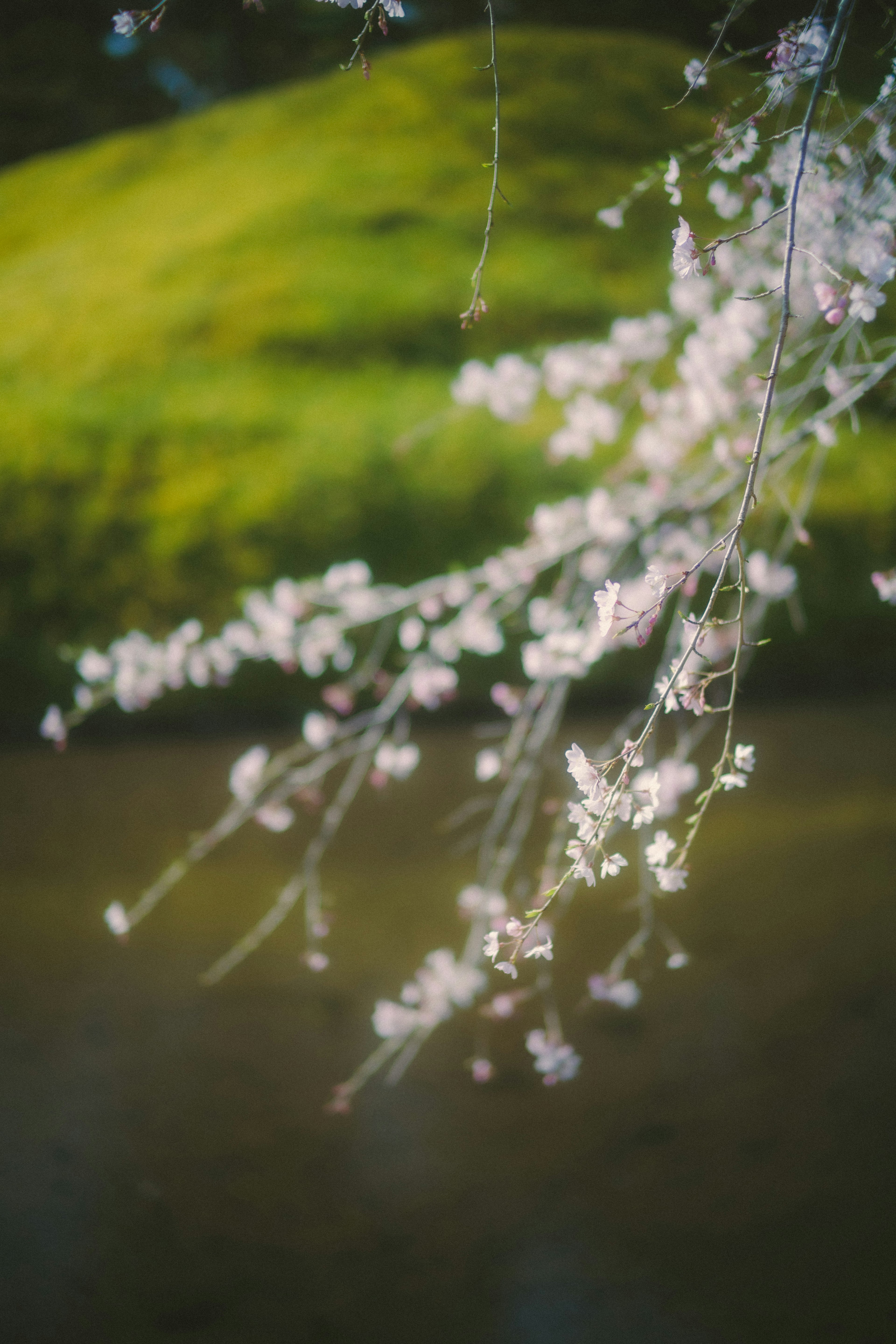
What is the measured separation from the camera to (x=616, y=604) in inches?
22.4

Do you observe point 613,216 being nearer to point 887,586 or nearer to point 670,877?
point 887,586

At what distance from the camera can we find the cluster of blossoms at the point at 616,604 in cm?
70

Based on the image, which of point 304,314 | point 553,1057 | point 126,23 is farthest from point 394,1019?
point 304,314

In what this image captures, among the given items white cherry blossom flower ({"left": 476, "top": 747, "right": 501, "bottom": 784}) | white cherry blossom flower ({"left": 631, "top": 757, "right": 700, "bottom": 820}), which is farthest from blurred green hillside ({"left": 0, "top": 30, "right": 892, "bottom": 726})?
white cherry blossom flower ({"left": 631, "top": 757, "right": 700, "bottom": 820})

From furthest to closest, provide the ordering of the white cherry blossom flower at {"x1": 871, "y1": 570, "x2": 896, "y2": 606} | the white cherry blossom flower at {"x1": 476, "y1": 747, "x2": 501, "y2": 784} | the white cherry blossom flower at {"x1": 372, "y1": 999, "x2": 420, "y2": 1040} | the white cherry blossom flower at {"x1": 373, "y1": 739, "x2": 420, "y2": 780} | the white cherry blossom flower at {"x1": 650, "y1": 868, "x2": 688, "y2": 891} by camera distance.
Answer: the white cherry blossom flower at {"x1": 373, "y1": 739, "x2": 420, "y2": 780} < the white cherry blossom flower at {"x1": 476, "y1": 747, "x2": 501, "y2": 784} < the white cherry blossom flower at {"x1": 372, "y1": 999, "x2": 420, "y2": 1040} < the white cherry blossom flower at {"x1": 871, "y1": 570, "x2": 896, "y2": 606} < the white cherry blossom flower at {"x1": 650, "y1": 868, "x2": 688, "y2": 891}

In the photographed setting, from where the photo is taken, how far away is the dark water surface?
1002 millimetres

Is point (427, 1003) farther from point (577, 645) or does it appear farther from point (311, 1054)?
point (577, 645)

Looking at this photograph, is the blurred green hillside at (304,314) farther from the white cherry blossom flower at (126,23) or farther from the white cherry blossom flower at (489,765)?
the white cherry blossom flower at (126,23)

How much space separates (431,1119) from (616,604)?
98 cm

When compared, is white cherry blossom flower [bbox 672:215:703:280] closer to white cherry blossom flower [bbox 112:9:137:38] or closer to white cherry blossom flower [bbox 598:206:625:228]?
white cherry blossom flower [bbox 112:9:137:38]

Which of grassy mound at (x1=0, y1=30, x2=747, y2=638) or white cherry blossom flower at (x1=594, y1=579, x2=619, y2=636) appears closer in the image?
white cherry blossom flower at (x1=594, y1=579, x2=619, y2=636)

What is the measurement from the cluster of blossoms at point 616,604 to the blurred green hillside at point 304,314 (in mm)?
166

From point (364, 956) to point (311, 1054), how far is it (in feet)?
0.67

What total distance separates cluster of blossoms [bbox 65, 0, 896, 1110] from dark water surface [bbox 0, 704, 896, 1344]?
0.06m
